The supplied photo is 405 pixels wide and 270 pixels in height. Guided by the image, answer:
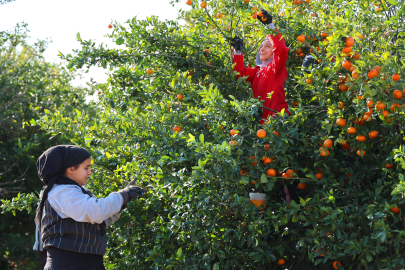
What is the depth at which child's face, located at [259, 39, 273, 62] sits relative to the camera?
374cm

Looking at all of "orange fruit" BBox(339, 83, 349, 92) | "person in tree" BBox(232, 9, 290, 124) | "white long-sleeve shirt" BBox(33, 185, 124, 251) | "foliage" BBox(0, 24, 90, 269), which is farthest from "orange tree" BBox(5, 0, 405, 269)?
"foliage" BBox(0, 24, 90, 269)

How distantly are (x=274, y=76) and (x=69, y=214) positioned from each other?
6.84 ft

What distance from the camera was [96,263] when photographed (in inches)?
98.9

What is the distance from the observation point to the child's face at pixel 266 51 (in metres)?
3.74

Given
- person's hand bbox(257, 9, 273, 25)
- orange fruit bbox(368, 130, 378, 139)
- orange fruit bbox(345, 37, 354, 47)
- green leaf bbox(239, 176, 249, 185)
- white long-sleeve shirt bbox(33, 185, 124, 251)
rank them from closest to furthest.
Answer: white long-sleeve shirt bbox(33, 185, 124, 251) < green leaf bbox(239, 176, 249, 185) < orange fruit bbox(345, 37, 354, 47) < orange fruit bbox(368, 130, 378, 139) < person's hand bbox(257, 9, 273, 25)

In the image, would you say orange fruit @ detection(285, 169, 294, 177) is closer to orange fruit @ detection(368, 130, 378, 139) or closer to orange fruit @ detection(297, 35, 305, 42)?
orange fruit @ detection(368, 130, 378, 139)

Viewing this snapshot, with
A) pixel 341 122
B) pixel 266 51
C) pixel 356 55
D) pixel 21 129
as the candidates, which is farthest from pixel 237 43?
pixel 21 129

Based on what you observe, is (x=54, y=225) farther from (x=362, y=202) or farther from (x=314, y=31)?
(x=314, y=31)

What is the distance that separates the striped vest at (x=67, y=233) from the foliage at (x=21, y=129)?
494 cm

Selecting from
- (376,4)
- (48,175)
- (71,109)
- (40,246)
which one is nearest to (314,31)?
(376,4)

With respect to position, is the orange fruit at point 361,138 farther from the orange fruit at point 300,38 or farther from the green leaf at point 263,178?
the orange fruit at point 300,38

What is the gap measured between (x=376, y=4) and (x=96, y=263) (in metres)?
3.11

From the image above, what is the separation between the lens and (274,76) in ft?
11.5

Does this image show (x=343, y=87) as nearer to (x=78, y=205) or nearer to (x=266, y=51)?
(x=266, y=51)
